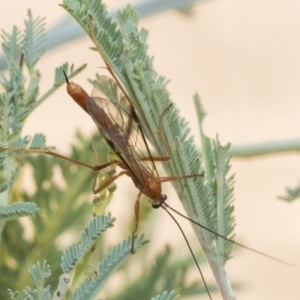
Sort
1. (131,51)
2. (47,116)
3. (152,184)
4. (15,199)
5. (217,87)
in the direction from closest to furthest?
(131,51)
(152,184)
(15,199)
(47,116)
(217,87)

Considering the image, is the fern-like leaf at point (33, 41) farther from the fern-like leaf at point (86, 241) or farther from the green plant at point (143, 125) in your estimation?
the fern-like leaf at point (86, 241)

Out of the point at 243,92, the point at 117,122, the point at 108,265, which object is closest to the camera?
the point at 108,265

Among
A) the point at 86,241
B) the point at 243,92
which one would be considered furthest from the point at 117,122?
the point at 243,92

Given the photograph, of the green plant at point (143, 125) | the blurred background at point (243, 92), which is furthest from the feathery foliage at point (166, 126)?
the blurred background at point (243, 92)

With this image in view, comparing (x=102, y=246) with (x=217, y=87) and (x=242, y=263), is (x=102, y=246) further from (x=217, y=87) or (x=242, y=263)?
(x=217, y=87)

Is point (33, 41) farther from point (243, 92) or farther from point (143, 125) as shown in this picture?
point (243, 92)

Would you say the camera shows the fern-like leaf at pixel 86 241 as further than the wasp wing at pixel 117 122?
No

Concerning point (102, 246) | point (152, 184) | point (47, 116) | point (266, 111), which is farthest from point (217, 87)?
point (152, 184)

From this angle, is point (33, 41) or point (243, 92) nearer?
point (33, 41)
